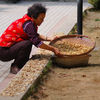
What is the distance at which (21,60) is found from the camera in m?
5.58

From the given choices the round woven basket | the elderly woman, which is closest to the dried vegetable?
the round woven basket

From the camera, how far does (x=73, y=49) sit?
6090 millimetres

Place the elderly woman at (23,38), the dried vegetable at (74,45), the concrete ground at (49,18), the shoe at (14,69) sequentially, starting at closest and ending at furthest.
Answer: the elderly woman at (23,38), the shoe at (14,69), the dried vegetable at (74,45), the concrete ground at (49,18)

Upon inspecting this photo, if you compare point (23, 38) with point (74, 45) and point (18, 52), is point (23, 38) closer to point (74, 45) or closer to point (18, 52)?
point (18, 52)

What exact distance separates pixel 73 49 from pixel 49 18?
15.0ft

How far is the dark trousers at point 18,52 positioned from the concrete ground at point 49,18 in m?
0.27

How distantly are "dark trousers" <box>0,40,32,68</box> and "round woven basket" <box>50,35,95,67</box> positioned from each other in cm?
53

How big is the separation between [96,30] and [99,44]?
1.44m

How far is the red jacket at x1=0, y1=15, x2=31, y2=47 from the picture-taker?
5.48m

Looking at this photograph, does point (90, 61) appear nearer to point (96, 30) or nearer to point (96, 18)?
point (96, 30)

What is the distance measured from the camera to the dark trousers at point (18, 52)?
215 inches

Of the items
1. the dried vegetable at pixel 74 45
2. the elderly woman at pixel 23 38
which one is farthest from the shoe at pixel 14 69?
the dried vegetable at pixel 74 45

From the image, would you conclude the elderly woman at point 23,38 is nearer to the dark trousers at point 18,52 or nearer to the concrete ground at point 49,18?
the dark trousers at point 18,52

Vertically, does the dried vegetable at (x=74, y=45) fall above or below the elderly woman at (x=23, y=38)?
below
